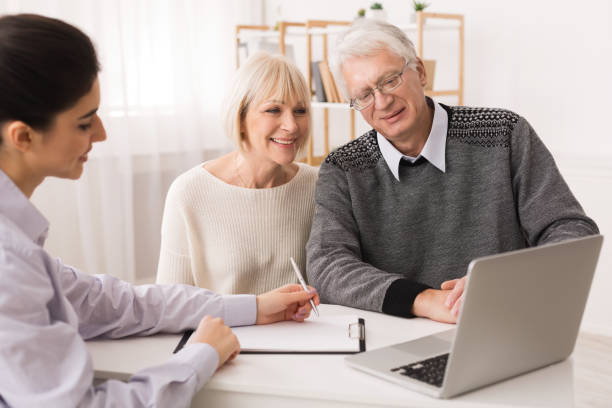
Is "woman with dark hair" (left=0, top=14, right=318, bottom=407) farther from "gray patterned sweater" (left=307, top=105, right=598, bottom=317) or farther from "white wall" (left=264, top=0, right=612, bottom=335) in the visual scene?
"white wall" (left=264, top=0, right=612, bottom=335)

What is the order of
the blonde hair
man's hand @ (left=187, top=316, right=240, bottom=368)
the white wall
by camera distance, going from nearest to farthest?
man's hand @ (left=187, top=316, right=240, bottom=368) → the blonde hair → the white wall

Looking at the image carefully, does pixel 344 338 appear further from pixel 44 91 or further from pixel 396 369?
pixel 44 91

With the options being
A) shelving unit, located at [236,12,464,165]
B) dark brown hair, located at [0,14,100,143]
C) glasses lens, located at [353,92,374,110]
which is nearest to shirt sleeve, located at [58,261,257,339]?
dark brown hair, located at [0,14,100,143]

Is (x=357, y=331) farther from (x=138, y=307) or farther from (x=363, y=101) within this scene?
(x=363, y=101)

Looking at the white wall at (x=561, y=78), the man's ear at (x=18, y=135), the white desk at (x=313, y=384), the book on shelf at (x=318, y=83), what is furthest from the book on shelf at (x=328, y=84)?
the man's ear at (x=18, y=135)

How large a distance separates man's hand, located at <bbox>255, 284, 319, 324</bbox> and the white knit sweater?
0.51 m

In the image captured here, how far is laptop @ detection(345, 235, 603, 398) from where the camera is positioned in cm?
97

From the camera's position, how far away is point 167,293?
143 centimetres

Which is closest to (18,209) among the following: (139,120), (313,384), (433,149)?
(313,384)

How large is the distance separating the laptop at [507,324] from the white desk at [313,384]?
0.07 ft

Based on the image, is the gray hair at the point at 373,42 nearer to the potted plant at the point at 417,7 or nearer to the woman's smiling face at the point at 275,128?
the woman's smiling face at the point at 275,128

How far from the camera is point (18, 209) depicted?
3.27ft

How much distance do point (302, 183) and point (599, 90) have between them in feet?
6.23

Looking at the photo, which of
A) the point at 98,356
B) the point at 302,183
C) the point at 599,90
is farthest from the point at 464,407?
the point at 599,90
